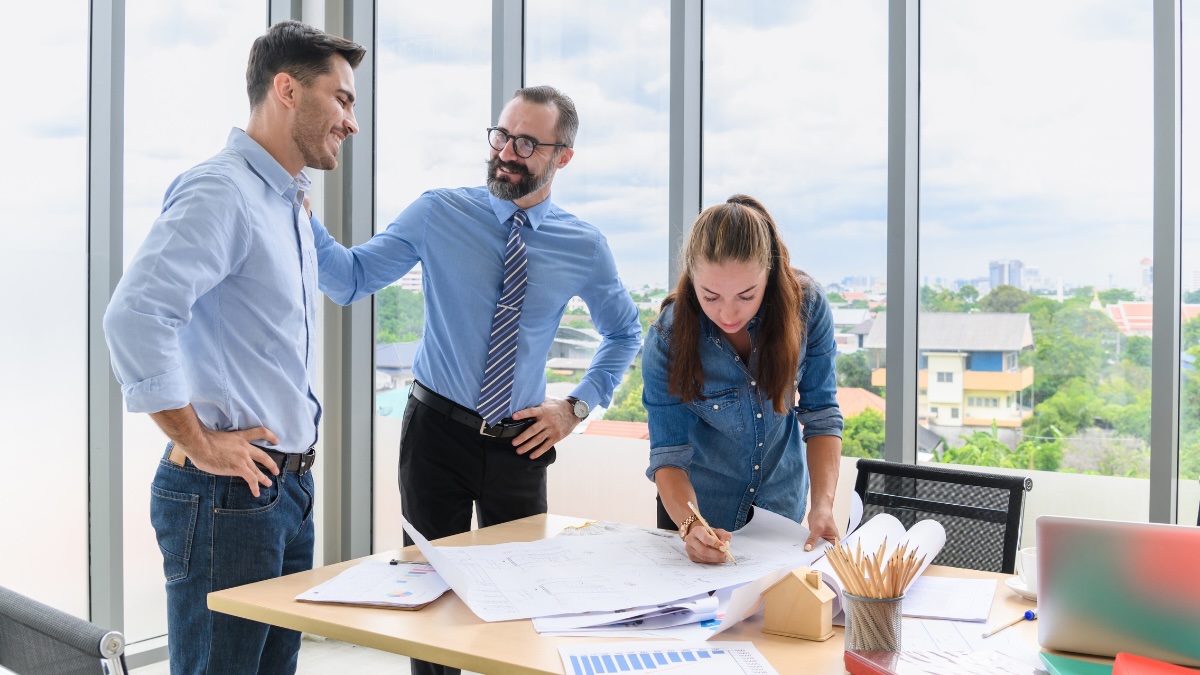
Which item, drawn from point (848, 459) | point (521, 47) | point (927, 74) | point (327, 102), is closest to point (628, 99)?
point (521, 47)

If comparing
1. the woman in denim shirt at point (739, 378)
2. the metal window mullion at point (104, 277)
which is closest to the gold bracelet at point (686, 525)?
the woman in denim shirt at point (739, 378)

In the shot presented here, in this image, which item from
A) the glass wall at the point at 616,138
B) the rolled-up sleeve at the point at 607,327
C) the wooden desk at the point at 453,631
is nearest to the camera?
the wooden desk at the point at 453,631

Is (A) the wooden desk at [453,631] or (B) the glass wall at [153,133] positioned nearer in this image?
(A) the wooden desk at [453,631]

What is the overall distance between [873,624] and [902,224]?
1962mm

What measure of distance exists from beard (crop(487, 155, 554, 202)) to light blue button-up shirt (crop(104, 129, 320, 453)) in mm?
722

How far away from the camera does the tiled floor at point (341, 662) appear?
3748mm

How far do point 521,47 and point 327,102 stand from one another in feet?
6.64

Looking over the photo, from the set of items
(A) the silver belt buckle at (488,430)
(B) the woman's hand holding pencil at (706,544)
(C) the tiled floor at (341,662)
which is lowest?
(C) the tiled floor at (341,662)

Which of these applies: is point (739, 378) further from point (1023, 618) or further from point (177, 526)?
point (177, 526)

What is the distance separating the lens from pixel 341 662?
3.88m

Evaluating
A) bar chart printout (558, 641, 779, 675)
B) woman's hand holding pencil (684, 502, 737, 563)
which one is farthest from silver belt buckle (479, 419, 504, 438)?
bar chart printout (558, 641, 779, 675)

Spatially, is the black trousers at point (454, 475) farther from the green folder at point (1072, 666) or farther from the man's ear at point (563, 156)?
the green folder at point (1072, 666)

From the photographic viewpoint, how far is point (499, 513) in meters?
2.69

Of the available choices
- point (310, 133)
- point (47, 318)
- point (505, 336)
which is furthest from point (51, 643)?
point (47, 318)
